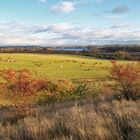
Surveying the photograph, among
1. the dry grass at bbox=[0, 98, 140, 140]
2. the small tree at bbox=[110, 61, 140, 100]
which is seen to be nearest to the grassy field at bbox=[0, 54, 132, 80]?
the small tree at bbox=[110, 61, 140, 100]

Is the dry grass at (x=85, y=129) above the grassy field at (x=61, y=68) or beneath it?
above

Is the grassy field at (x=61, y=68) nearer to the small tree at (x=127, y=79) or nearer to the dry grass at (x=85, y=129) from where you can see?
the small tree at (x=127, y=79)

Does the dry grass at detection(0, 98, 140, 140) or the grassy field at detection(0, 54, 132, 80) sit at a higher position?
the dry grass at detection(0, 98, 140, 140)

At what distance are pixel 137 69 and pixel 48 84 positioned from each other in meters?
10.8

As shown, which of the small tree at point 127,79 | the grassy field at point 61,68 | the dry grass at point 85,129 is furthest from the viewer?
the grassy field at point 61,68

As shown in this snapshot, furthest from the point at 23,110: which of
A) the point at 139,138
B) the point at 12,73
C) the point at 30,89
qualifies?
the point at 139,138

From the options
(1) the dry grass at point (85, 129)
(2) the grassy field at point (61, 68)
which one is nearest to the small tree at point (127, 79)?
(1) the dry grass at point (85, 129)

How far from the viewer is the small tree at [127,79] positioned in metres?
18.7

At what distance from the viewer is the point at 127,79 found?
20.3m

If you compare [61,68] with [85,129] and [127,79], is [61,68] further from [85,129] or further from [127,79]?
[85,129]

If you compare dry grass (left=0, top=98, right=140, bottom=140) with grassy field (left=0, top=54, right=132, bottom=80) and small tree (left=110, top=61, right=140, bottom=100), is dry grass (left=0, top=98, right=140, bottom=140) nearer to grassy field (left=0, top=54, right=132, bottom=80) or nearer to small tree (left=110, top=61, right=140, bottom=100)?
small tree (left=110, top=61, right=140, bottom=100)

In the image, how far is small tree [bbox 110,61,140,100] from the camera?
18717mm

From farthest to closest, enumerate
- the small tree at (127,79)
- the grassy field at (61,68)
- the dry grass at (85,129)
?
the grassy field at (61,68) < the small tree at (127,79) < the dry grass at (85,129)

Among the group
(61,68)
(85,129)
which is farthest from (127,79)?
(61,68)
